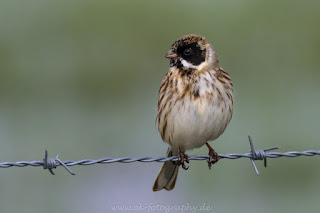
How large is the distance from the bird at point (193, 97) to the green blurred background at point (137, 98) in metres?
2.58

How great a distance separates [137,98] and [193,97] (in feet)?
16.9

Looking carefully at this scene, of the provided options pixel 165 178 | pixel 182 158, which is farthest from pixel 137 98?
pixel 182 158

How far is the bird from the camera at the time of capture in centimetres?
740

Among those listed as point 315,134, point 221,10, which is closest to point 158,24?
point 221,10

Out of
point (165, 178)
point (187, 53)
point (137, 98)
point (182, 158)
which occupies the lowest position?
point (165, 178)

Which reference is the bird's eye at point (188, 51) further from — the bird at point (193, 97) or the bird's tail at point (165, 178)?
the bird's tail at point (165, 178)

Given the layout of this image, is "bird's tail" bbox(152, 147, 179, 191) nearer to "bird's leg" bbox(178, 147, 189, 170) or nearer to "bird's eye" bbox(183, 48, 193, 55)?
"bird's leg" bbox(178, 147, 189, 170)

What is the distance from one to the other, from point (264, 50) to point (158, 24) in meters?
1.79

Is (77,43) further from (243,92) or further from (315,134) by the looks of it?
(315,134)

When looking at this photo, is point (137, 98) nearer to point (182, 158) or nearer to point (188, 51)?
point (182, 158)

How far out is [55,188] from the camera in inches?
407

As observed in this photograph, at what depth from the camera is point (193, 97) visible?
741 cm

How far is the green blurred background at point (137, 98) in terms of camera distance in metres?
10.4

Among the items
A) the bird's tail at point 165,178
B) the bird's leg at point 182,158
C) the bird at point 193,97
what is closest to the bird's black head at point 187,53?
the bird at point 193,97
